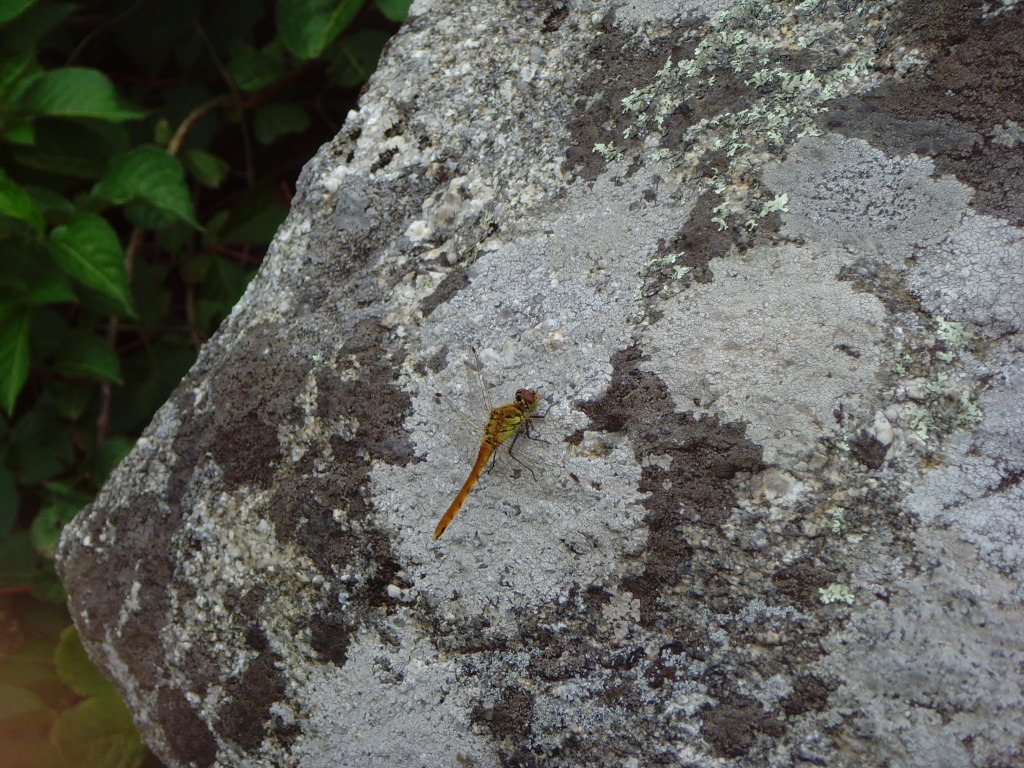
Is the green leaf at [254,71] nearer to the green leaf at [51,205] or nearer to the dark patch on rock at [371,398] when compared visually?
the green leaf at [51,205]

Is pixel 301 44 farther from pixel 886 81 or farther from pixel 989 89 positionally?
pixel 989 89

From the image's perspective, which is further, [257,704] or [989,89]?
[257,704]

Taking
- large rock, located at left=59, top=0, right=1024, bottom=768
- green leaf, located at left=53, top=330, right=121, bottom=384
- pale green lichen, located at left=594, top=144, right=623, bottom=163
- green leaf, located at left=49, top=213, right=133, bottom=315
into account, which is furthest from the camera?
green leaf, located at left=53, top=330, right=121, bottom=384

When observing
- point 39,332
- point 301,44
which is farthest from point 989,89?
point 39,332

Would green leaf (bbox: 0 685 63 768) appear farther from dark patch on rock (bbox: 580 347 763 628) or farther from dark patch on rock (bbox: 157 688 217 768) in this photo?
dark patch on rock (bbox: 580 347 763 628)

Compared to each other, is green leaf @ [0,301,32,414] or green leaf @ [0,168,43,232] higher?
green leaf @ [0,168,43,232]

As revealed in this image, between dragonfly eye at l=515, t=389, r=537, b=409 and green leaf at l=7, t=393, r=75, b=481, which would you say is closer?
dragonfly eye at l=515, t=389, r=537, b=409

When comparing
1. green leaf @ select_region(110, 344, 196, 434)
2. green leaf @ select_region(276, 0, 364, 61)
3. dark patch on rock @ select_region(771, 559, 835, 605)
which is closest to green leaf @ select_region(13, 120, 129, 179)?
green leaf @ select_region(110, 344, 196, 434)

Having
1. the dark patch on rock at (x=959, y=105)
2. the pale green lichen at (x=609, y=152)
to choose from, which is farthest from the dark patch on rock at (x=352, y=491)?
the dark patch on rock at (x=959, y=105)
